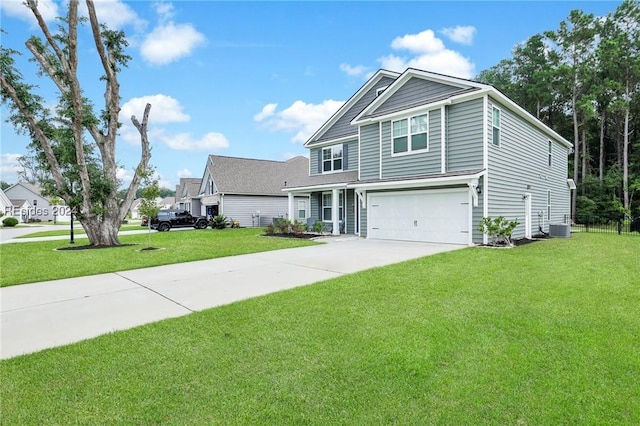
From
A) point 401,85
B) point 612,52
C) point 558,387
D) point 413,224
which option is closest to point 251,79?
point 401,85

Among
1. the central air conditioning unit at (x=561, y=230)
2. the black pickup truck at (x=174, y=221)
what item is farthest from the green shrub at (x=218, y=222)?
the central air conditioning unit at (x=561, y=230)

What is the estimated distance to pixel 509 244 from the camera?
11797 millimetres

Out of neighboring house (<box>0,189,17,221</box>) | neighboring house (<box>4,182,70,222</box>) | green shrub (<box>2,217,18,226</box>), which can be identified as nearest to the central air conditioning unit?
green shrub (<box>2,217,18,226</box>)

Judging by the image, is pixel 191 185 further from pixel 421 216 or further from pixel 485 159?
pixel 485 159

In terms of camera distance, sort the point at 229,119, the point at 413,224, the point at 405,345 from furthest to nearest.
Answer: the point at 229,119
the point at 413,224
the point at 405,345

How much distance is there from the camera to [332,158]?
19828 mm

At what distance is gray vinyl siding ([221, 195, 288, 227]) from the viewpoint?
28188mm

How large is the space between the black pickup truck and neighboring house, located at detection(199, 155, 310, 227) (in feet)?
7.00

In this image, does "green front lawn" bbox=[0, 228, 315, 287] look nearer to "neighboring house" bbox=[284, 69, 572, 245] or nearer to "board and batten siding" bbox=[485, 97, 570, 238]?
"neighboring house" bbox=[284, 69, 572, 245]

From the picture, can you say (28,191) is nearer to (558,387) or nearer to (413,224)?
(413,224)

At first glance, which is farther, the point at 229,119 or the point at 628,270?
the point at 229,119

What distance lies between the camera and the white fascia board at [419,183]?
11.8 m

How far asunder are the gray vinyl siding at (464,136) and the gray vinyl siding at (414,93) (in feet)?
3.34

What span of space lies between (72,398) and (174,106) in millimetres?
26823
